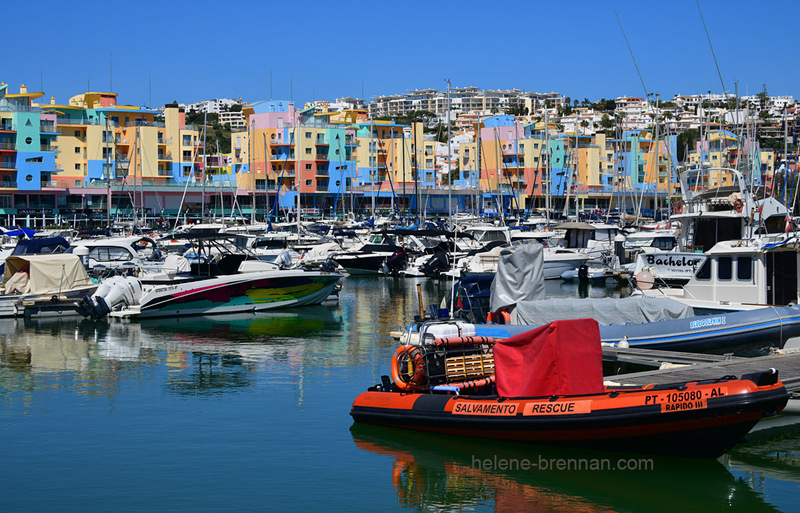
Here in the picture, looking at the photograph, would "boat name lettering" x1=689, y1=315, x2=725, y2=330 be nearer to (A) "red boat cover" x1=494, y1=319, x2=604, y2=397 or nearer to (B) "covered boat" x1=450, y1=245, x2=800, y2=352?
(B) "covered boat" x1=450, y1=245, x2=800, y2=352

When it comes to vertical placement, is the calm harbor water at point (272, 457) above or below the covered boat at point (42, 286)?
below

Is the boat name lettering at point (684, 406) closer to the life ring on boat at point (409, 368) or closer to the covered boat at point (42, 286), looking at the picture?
the life ring on boat at point (409, 368)

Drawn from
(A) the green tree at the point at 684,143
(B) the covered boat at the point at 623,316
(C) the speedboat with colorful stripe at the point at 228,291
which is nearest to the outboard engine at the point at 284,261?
(C) the speedboat with colorful stripe at the point at 228,291

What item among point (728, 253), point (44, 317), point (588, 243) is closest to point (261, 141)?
point (588, 243)

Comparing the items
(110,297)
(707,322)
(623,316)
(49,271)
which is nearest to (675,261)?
(623,316)

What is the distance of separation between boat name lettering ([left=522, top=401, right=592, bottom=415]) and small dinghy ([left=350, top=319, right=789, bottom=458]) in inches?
0.6

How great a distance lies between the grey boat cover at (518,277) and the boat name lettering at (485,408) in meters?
6.85

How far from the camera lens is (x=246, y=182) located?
4001 inches

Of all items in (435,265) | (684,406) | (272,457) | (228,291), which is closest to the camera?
(684,406)

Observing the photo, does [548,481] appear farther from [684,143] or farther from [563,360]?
[684,143]

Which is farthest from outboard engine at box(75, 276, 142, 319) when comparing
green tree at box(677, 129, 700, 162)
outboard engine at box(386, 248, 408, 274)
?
green tree at box(677, 129, 700, 162)

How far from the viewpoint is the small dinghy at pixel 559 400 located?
42.4 feet

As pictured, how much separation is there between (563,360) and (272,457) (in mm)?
5098

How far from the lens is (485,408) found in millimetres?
14430
